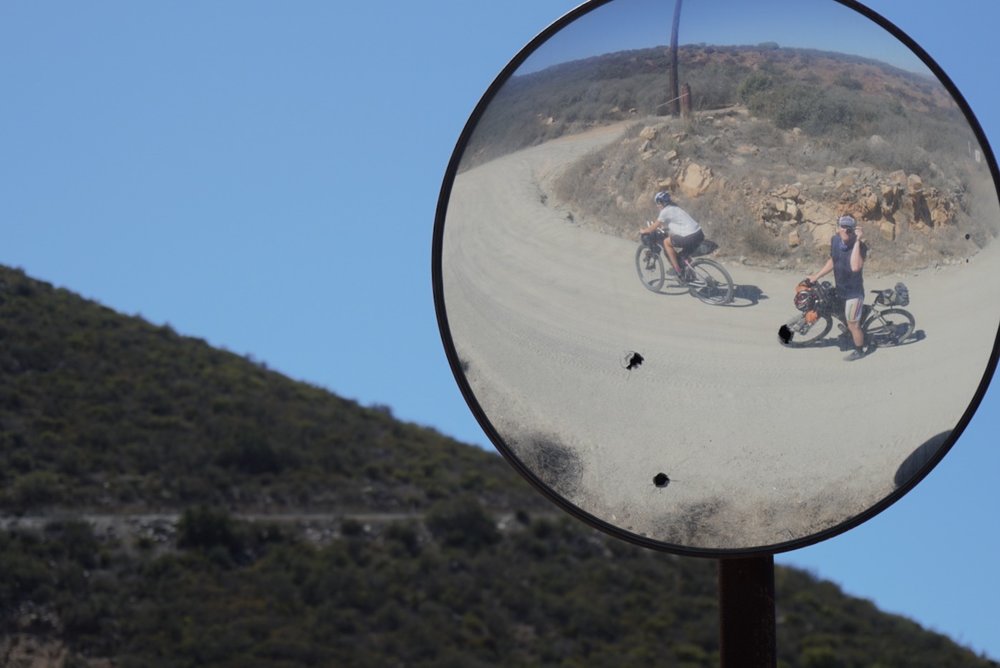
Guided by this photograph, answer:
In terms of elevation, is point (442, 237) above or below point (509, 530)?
below

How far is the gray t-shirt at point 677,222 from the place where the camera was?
2361mm

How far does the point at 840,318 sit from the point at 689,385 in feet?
0.95

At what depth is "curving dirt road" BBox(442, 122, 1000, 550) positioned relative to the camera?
7.44 ft

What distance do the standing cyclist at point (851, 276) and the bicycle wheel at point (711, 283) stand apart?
0.15 meters

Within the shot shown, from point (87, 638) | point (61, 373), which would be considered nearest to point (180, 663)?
point (87, 638)

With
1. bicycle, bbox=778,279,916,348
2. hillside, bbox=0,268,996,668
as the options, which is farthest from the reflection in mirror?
hillside, bbox=0,268,996,668

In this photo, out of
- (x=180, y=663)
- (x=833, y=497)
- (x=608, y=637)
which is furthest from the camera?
(x=608, y=637)

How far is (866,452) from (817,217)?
43cm

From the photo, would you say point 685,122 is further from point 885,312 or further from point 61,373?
point 61,373

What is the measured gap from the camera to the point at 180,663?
860 inches

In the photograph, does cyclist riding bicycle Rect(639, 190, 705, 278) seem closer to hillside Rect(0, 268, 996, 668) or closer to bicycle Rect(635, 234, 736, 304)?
bicycle Rect(635, 234, 736, 304)

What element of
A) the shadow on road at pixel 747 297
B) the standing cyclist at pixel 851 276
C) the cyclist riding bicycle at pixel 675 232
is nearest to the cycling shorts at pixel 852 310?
the standing cyclist at pixel 851 276

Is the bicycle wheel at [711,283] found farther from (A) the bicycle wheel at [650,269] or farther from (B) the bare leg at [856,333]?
(B) the bare leg at [856,333]

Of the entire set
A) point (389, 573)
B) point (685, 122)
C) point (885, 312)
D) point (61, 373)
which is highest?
point (61, 373)
